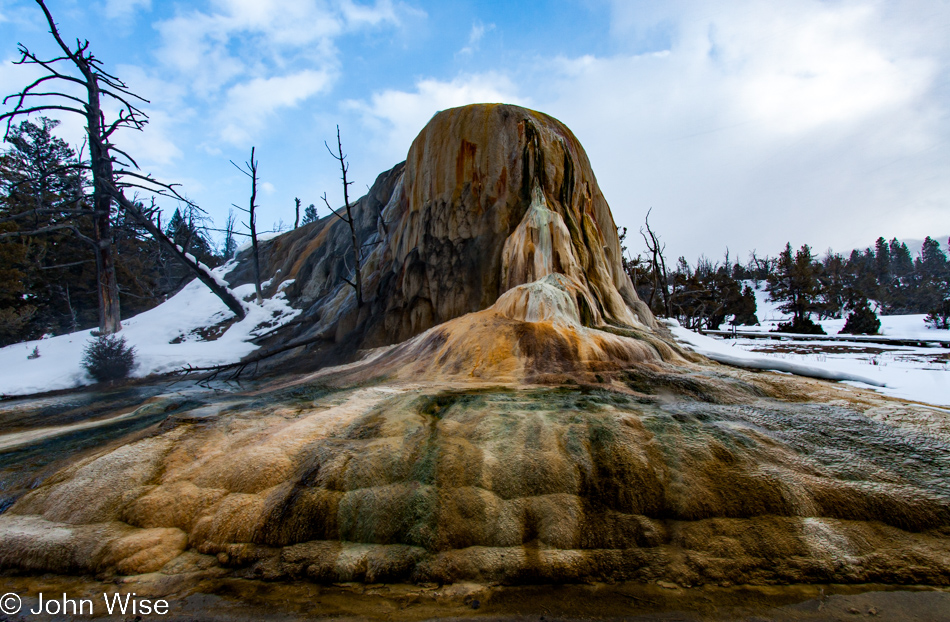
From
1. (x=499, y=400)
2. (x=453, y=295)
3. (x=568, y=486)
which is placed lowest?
(x=568, y=486)

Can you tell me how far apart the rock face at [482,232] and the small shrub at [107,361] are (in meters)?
4.19

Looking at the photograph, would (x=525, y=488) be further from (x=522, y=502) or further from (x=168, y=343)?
(x=168, y=343)

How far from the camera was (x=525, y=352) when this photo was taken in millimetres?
5285

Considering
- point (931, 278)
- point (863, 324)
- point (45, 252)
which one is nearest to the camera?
point (45, 252)

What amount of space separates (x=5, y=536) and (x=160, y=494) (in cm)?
79

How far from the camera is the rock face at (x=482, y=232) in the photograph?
8562 mm

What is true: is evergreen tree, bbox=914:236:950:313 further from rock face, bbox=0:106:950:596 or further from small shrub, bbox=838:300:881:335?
rock face, bbox=0:106:950:596

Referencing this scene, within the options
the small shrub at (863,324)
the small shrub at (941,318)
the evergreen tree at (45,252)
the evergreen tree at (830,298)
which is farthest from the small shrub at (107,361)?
the evergreen tree at (830,298)

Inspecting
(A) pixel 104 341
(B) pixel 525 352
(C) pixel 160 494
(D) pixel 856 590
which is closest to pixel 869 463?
(D) pixel 856 590

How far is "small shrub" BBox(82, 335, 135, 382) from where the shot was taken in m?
9.59

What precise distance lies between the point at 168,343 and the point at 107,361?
375 cm

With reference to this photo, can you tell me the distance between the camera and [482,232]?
A: 32.1ft

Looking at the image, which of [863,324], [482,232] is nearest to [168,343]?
[482,232]

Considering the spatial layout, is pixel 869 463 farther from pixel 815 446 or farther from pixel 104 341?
pixel 104 341
